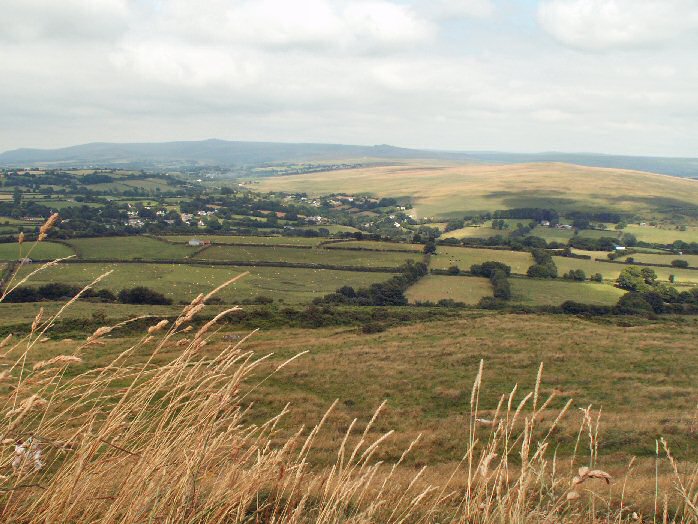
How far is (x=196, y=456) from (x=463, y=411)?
1921 cm

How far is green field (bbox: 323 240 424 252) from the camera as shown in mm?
87250

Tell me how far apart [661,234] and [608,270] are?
54.9 metres

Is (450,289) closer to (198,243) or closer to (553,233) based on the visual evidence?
(198,243)

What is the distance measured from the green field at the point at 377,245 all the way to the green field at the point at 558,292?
21.9 meters

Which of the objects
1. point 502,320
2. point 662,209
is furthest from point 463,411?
point 662,209

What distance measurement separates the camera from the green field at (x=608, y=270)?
7338cm

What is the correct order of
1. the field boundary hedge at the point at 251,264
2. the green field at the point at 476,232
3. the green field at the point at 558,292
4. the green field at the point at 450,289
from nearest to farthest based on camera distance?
1. the green field at the point at 558,292
2. the green field at the point at 450,289
3. the field boundary hedge at the point at 251,264
4. the green field at the point at 476,232

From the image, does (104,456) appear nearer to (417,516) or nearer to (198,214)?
(417,516)

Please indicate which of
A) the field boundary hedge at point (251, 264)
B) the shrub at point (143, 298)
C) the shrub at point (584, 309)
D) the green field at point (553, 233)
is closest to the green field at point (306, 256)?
the field boundary hedge at point (251, 264)

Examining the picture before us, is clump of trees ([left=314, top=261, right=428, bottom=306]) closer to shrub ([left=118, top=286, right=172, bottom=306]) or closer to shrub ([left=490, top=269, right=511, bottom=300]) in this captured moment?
shrub ([left=490, top=269, right=511, bottom=300])

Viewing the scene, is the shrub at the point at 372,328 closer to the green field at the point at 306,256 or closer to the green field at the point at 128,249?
the green field at the point at 306,256

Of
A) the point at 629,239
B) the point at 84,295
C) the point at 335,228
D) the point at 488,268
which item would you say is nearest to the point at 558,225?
the point at 629,239

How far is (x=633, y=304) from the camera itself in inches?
2238

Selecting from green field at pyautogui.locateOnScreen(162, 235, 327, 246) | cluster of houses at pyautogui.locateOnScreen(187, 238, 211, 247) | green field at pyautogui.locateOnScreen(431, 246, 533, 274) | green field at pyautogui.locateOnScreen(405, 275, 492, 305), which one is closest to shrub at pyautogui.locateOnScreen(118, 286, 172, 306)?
green field at pyautogui.locateOnScreen(405, 275, 492, 305)
